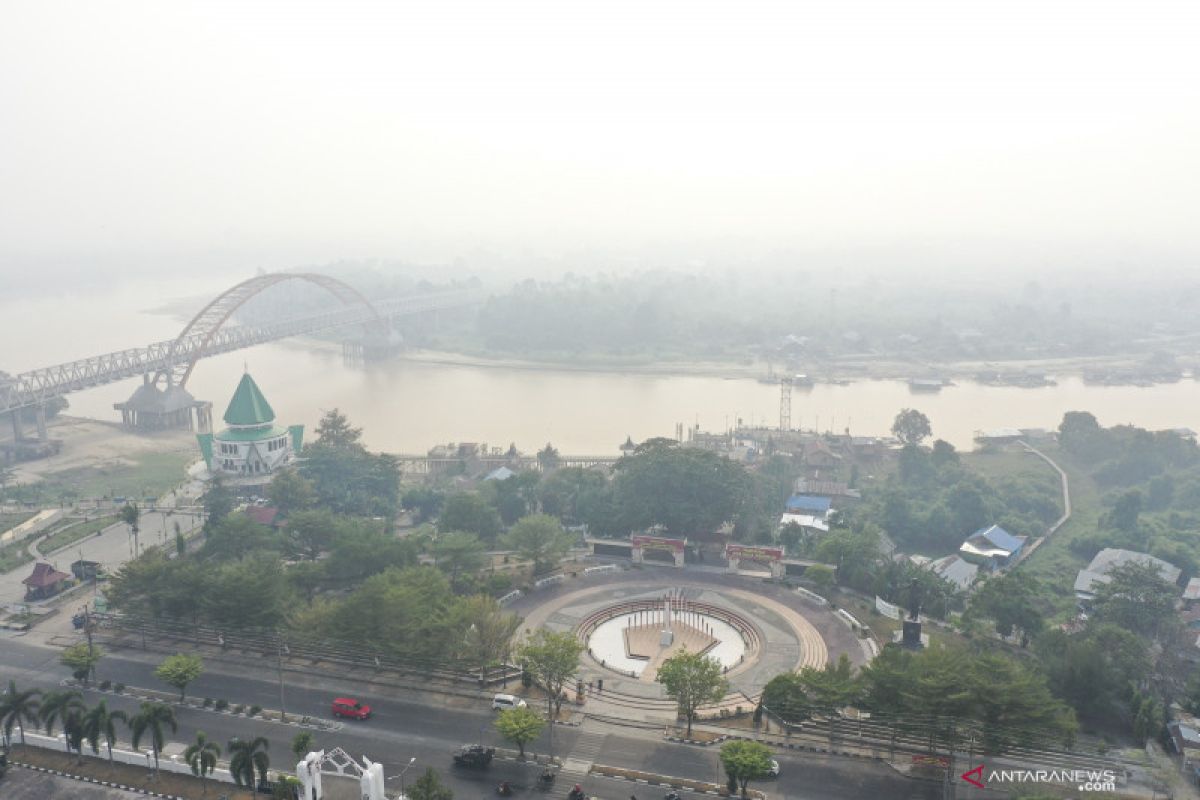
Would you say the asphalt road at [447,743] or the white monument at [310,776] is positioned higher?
the white monument at [310,776]

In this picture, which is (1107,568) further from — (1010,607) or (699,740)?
(699,740)

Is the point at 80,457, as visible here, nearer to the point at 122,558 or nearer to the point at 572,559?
the point at 122,558

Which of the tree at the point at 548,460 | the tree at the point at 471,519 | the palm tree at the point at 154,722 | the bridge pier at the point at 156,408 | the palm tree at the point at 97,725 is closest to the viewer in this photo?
the palm tree at the point at 154,722

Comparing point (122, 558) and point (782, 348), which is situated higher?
point (782, 348)

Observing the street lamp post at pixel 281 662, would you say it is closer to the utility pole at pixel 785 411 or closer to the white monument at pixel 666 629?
the white monument at pixel 666 629

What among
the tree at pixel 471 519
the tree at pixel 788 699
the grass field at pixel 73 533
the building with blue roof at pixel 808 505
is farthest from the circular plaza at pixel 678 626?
the grass field at pixel 73 533

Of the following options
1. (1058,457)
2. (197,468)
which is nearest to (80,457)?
(197,468)

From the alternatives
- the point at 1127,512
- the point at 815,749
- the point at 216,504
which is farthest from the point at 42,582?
the point at 1127,512
